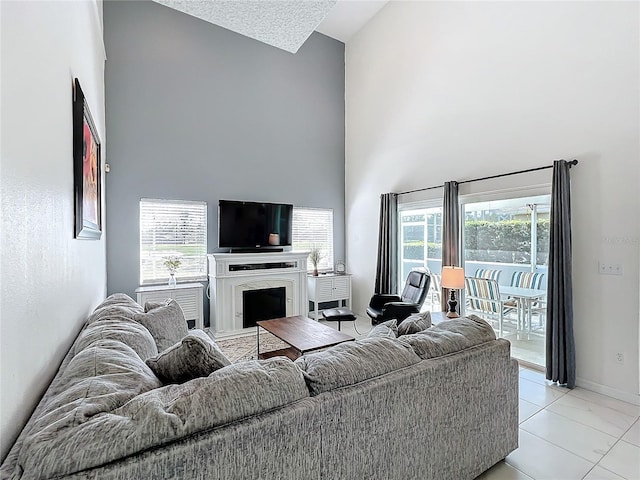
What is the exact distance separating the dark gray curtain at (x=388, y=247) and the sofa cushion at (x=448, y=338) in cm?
314

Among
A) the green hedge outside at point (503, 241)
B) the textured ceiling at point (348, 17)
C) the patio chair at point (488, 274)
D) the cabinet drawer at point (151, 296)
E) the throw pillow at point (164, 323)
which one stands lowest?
the cabinet drawer at point (151, 296)

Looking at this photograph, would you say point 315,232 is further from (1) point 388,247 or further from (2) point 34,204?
(2) point 34,204

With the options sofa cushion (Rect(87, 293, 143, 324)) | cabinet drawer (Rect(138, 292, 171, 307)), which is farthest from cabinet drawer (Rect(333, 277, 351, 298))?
sofa cushion (Rect(87, 293, 143, 324))

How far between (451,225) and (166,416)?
158 inches

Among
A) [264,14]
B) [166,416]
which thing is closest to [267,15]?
[264,14]

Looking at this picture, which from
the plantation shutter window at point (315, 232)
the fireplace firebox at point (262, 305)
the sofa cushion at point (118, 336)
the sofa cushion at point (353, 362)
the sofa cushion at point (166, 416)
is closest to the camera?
the sofa cushion at point (166, 416)

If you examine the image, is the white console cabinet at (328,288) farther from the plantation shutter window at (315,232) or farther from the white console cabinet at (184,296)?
the white console cabinet at (184,296)

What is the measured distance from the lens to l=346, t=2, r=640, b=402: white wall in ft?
9.54

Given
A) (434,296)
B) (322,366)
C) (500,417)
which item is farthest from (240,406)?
(434,296)

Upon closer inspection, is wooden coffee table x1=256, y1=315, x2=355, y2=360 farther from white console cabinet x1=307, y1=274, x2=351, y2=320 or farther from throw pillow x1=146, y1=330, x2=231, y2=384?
white console cabinet x1=307, y1=274, x2=351, y2=320

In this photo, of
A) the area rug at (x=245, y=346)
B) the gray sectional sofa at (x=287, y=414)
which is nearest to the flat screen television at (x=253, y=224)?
the area rug at (x=245, y=346)

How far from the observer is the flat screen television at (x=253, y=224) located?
16.8 ft

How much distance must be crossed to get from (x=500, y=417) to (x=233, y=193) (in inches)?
183

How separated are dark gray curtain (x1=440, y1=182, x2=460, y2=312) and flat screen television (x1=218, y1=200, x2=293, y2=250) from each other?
261 cm
